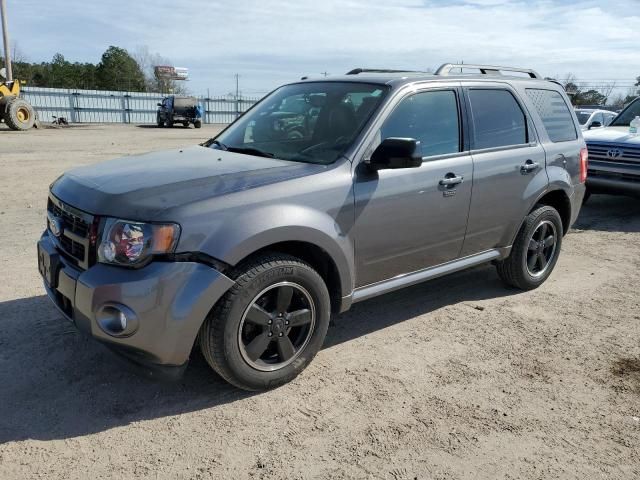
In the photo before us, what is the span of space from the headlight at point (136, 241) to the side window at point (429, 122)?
5.52 ft

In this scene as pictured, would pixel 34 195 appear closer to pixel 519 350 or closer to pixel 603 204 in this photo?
pixel 519 350

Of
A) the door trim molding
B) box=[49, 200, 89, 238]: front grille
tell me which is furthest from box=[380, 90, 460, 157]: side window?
box=[49, 200, 89, 238]: front grille

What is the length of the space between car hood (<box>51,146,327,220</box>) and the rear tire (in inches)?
880

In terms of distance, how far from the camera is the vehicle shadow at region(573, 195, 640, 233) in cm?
818

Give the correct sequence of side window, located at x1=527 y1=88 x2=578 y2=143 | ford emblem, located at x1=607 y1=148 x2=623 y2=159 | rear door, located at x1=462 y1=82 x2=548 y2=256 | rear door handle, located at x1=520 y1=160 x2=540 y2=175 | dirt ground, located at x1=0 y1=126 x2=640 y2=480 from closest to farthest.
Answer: dirt ground, located at x1=0 y1=126 x2=640 y2=480
rear door, located at x1=462 y1=82 x2=548 y2=256
rear door handle, located at x1=520 y1=160 x2=540 y2=175
side window, located at x1=527 y1=88 x2=578 y2=143
ford emblem, located at x1=607 y1=148 x2=623 y2=159

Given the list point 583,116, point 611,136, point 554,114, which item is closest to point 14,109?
point 583,116

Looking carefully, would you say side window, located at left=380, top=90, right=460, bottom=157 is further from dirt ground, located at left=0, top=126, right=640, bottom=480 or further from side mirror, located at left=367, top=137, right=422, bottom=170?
dirt ground, located at left=0, top=126, right=640, bottom=480

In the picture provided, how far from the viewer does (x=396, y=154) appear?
3.52 metres

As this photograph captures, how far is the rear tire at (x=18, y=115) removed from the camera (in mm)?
22828

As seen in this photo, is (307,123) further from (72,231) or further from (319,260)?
(72,231)

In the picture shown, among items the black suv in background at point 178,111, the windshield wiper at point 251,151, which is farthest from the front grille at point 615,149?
the black suv in background at point 178,111

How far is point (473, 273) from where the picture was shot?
5.86 metres

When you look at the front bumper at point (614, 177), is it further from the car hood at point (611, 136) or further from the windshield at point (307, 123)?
the windshield at point (307, 123)

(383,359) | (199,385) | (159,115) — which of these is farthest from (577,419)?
(159,115)
